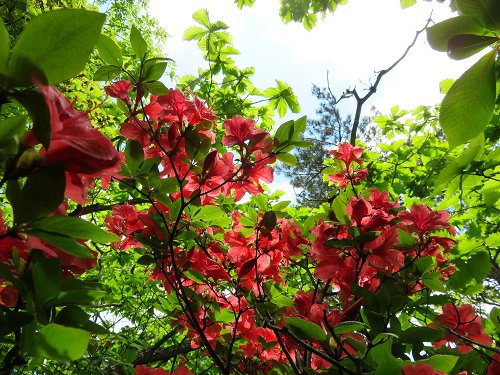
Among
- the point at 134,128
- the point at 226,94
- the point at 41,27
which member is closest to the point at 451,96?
the point at 41,27

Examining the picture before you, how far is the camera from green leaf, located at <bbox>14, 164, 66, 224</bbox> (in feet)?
1.12

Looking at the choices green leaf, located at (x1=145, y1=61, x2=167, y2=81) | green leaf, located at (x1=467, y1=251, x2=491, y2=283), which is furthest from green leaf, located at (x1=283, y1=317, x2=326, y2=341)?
green leaf, located at (x1=467, y1=251, x2=491, y2=283)

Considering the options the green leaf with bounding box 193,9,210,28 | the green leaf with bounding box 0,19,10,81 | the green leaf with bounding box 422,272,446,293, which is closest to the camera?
the green leaf with bounding box 0,19,10,81

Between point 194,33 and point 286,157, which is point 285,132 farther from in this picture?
point 194,33

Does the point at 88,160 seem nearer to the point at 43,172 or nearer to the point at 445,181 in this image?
the point at 43,172

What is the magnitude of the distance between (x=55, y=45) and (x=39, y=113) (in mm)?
87

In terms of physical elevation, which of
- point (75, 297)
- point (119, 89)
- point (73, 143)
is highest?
point (119, 89)

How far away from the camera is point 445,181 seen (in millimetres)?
1287

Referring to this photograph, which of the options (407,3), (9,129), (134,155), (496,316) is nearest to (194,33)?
(407,3)

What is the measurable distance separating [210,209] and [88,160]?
0.70m

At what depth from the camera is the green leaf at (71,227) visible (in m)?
0.37

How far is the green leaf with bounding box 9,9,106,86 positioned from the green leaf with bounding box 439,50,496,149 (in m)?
0.66

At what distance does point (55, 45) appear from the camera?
13.2 inches

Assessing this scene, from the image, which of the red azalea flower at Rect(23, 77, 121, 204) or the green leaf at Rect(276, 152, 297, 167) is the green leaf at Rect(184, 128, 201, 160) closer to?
the green leaf at Rect(276, 152, 297, 167)
